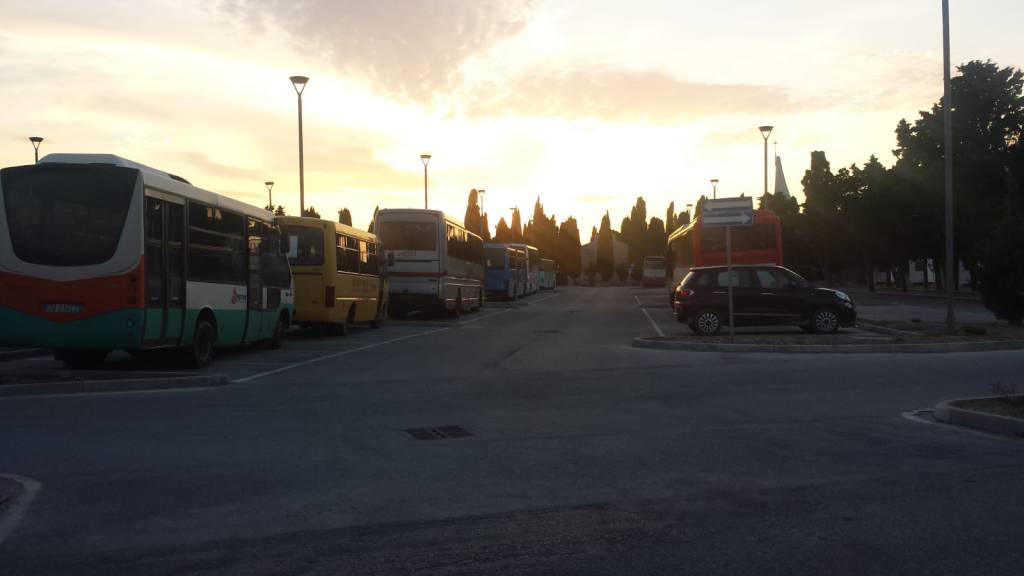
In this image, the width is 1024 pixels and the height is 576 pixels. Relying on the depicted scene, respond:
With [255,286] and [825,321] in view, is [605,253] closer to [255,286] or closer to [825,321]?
[825,321]

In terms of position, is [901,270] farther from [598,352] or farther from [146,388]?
[146,388]

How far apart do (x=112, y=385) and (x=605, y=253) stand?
121 m

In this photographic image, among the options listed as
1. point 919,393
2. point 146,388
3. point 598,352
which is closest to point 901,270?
point 598,352

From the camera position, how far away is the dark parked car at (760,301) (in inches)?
869

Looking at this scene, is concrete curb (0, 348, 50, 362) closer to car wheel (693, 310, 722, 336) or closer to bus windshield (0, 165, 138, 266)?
bus windshield (0, 165, 138, 266)

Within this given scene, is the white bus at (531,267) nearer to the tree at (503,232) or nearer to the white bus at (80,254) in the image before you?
the white bus at (80,254)

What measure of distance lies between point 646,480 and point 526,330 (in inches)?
784

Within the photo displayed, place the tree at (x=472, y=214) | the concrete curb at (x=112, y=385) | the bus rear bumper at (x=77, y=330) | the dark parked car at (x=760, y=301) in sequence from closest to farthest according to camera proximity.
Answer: the concrete curb at (x=112, y=385), the bus rear bumper at (x=77, y=330), the dark parked car at (x=760, y=301), the tree at (x=472, y=214)

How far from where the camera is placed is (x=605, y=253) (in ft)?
434

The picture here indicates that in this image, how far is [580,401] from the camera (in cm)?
1130

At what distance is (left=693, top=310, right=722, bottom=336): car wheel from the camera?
22.3 m

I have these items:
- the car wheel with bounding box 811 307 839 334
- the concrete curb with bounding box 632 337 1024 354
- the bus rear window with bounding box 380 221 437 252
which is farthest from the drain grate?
the bus rear window with bounding box 380 221 437 252

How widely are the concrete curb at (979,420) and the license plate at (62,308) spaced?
36.5ft

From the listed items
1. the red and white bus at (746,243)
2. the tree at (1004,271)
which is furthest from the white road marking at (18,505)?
the red and white bus at (746,243)
